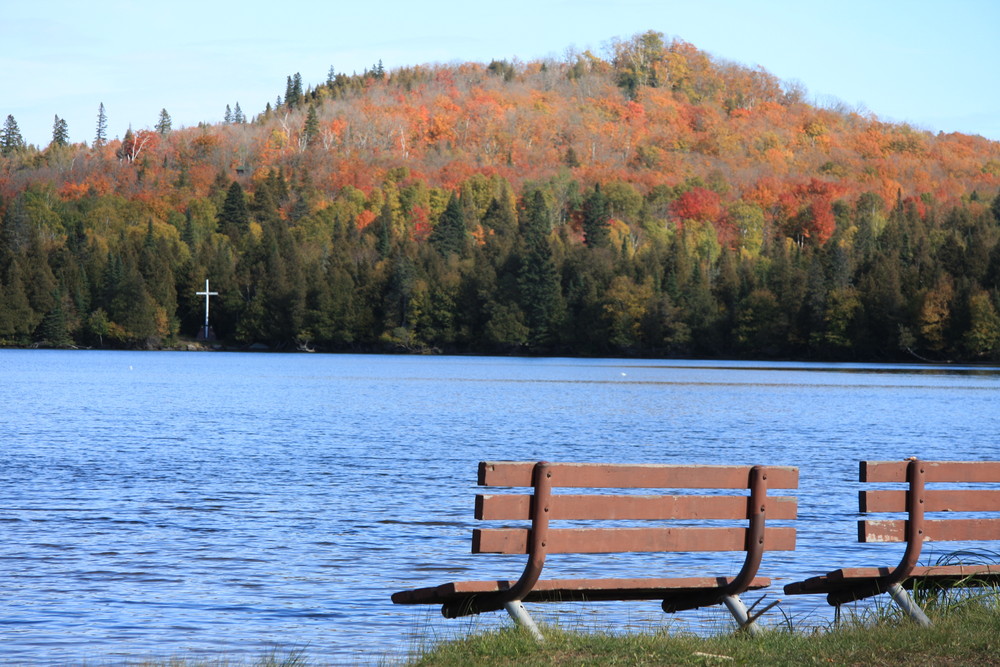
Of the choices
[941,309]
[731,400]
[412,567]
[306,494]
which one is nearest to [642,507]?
[412,567]

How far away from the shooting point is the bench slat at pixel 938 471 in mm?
9664

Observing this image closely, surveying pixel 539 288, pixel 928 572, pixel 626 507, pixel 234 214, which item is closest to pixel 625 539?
pixel 626 507

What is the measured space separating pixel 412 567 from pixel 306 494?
9028 mm

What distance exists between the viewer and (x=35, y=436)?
1528 inches

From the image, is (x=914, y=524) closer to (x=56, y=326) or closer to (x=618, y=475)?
(x=618, y=475)

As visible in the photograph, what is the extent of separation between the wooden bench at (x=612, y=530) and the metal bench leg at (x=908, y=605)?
1.09 meters

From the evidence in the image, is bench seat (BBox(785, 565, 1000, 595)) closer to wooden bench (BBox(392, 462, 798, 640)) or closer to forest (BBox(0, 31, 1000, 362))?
wooden bench (BBox(392, 462, 798, 640))

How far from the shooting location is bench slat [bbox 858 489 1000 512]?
9.84 meters

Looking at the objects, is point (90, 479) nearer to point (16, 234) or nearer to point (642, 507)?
point (642, 507)

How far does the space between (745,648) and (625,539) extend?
1.14 m

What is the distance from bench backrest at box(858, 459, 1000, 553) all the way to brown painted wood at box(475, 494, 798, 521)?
2.11 feet

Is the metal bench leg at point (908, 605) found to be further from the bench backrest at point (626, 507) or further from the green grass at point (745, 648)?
the bench backrest at point (626, 507)

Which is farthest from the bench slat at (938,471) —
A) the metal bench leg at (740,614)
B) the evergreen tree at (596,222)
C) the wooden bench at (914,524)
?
the evergreen tree at (596,222)

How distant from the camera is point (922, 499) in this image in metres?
10.1
